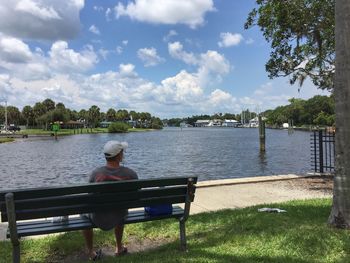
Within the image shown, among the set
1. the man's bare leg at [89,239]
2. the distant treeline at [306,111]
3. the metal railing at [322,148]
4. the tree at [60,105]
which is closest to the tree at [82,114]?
the tree at [60,105]

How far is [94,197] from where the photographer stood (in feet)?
17.5

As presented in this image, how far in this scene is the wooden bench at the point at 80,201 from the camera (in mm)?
4867

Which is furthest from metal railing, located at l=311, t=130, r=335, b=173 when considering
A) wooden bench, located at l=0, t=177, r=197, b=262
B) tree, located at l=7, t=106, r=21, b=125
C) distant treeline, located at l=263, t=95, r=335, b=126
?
tree, located at l=7, t=106, r=21, b=125

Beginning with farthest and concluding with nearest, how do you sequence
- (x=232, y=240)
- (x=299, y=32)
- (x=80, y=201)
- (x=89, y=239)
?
1. (x=299, y=32)
2. (x=232, y=240)
3. (x=89, y=239)
4. (x=80, y=201)

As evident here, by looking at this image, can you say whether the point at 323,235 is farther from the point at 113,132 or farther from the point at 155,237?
the point at 113,132

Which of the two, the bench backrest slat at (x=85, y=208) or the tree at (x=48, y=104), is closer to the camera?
the bench backrest slat at (x=85, y=208)

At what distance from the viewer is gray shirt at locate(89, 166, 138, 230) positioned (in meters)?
5.62

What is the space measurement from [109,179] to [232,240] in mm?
1997

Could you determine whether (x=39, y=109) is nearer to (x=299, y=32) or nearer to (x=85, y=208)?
(x=299, y=32)

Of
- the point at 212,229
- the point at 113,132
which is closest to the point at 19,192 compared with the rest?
the point at 212,229

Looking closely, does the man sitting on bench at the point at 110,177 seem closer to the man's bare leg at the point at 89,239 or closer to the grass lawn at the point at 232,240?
the man's bare leg at the point at 89,239

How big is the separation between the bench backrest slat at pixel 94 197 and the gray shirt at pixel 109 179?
23cm

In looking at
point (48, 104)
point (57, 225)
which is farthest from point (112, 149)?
point (48, 104)

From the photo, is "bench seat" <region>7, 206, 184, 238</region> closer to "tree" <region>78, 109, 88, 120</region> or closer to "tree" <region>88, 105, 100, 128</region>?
"tree" <region>88, 105, 100, 128</region>
